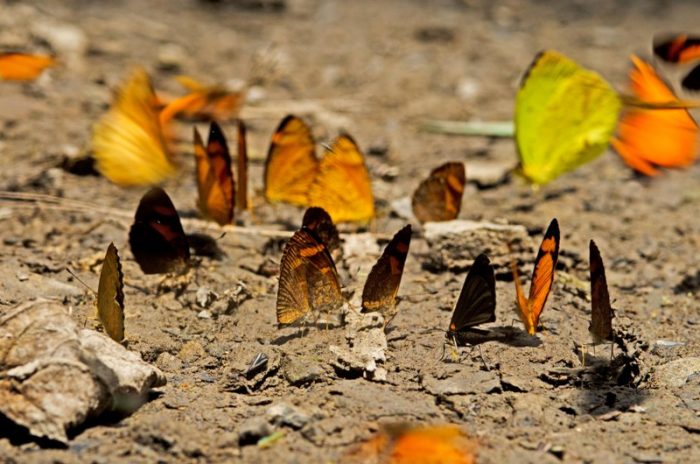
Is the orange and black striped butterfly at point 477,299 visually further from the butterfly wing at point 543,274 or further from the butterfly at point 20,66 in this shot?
the butterfly at point 20,66

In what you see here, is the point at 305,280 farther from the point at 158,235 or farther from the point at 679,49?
the point at 679,49

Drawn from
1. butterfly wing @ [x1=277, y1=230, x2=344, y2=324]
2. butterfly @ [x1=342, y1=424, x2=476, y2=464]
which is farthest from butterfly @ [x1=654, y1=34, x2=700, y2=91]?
butterfly @ [x1=342, y1=424, x2=476, y2=464]

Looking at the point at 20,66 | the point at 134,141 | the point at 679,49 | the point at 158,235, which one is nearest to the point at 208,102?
the point at 134,141

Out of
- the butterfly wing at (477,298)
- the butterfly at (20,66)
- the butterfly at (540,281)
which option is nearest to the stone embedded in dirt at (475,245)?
the butterfly at (540,281)

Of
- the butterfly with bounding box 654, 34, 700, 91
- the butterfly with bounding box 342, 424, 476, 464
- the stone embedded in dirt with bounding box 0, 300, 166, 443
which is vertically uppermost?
the butterfly with bounding box 654, 34, 700, 91

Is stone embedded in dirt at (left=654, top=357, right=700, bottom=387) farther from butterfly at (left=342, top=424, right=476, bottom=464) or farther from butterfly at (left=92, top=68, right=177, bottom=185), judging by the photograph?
butterfly at (left=92, top=68, right=177, bottom=185)

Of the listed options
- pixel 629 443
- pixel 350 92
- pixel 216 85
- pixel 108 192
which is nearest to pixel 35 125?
pixel 108 192
